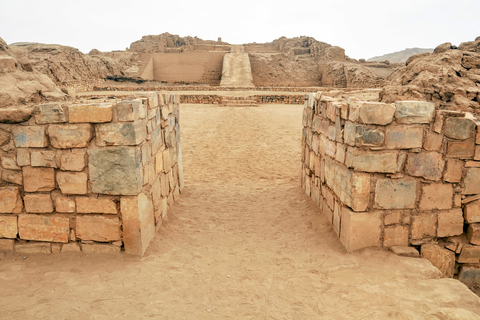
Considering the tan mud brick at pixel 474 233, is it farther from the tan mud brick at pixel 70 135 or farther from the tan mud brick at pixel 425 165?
the tan mud brick at pixel 70 135

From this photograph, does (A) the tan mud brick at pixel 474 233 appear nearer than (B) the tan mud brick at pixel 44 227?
No

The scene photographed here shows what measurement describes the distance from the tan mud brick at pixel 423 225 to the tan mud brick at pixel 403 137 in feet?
2.87

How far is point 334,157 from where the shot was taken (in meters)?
4.52

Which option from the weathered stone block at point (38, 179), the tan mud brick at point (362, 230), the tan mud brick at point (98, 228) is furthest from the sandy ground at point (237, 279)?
the weathered stone block at point (38, 179)

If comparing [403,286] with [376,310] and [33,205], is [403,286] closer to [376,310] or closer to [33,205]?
[376,310]

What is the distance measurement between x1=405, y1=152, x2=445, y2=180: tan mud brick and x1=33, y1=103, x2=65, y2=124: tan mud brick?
396 centimetres

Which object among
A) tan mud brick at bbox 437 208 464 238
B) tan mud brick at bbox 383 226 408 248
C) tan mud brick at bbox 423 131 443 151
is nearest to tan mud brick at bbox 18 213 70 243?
tan mud brick at bbox 383 226 408 248

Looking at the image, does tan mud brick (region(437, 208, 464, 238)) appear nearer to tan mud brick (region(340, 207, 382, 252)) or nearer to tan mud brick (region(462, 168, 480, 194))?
tan mud brick (region(462, 168, 480, 194))

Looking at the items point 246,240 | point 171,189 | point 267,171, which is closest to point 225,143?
point 267,171

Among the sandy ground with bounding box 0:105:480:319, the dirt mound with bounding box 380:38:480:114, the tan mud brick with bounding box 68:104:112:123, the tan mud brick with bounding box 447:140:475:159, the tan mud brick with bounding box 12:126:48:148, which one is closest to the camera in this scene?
the sandy ground with bounding box 0:105:480:319

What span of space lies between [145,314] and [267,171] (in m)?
5.59

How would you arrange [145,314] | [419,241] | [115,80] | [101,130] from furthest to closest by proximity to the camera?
[115,80], [419,241], [101,130], [145,314]

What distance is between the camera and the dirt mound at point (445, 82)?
172 inches

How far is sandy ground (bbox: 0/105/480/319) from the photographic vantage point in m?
2.96
